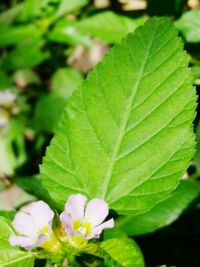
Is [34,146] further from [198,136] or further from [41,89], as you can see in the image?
[198,136]

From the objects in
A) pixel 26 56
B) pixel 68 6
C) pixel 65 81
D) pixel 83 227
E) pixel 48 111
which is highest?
pixel 68 6

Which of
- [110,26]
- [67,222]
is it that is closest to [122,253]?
[67,222]

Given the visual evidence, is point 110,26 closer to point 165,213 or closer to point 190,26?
point 190,26

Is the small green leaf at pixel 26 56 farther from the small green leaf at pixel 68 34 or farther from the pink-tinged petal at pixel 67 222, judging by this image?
the pink-tinged petal at pixel 67 222

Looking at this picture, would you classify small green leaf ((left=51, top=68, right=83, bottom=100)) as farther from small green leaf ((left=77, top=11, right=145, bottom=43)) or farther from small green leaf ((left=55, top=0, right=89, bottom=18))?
small green leaf ((left=77, top=11, right=145, bottom=43))

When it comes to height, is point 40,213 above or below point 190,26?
below
